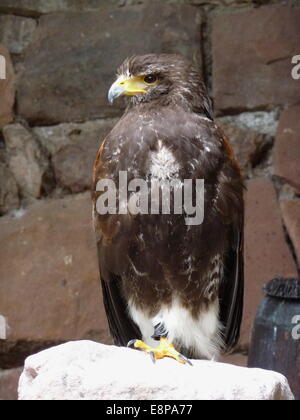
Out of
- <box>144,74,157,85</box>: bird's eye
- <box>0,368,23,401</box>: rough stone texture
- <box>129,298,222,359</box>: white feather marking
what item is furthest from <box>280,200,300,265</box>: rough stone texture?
<box>0,368,23,401</box>: rough stone texture

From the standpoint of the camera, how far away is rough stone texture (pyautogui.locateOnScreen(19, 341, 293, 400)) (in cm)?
189

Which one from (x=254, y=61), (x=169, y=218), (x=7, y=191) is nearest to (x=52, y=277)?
(x=7, y=191)

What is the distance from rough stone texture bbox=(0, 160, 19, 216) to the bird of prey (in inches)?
23.7

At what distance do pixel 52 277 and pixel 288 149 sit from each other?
88cm

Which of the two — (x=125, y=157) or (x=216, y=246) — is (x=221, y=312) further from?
(x=125, y=157)

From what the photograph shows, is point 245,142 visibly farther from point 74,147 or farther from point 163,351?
point 163,351

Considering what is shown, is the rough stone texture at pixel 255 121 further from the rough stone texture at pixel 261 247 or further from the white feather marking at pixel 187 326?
the white feather marking at pixel 187 326

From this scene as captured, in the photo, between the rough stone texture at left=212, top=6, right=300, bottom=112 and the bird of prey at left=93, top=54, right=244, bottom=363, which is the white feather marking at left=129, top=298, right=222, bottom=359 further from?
the rough stone texture at left=212, top=6, right=300, bottom=112

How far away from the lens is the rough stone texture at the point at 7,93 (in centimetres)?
316

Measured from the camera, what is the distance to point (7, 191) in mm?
3168

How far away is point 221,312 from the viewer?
2.78 meters

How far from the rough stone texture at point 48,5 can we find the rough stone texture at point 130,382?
1.55 m

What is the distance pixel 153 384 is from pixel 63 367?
0.19 m

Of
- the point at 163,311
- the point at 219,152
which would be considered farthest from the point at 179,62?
the point at 163,311
